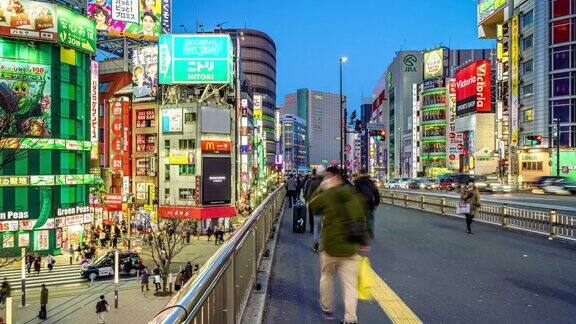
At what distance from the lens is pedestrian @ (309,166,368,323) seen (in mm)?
5602

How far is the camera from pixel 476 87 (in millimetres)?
77125

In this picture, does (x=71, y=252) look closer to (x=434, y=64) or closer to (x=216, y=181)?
(x=216, y=181)

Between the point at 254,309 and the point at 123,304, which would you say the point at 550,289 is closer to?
the point at 254,309

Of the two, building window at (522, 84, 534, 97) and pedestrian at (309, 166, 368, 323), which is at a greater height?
building window at (522, 84, 534, 97)

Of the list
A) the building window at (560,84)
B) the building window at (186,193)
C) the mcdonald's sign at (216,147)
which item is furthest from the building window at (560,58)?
the building window at (186,193)

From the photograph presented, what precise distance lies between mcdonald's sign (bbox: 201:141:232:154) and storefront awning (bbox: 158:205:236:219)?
6.02 metres

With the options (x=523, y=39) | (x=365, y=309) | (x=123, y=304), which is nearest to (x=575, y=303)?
(x=365, y=309)

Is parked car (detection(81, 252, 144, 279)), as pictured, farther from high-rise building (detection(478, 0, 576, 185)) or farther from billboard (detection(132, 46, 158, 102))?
high-rise building (detection(478, 0, 576, 185))

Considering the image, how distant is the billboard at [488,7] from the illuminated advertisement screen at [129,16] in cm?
4522

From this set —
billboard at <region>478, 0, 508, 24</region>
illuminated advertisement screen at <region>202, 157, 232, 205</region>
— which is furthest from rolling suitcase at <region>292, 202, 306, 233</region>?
billboard at <region>478, 0, 508, 24</region>

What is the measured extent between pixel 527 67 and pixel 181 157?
4199 centimetres

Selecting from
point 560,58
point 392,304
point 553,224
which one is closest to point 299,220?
point 553,224

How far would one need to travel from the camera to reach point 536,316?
21.4 feet

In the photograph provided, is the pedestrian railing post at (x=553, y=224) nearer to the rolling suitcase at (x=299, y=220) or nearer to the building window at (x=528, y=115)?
the rolling suitcase at (x=299, y=220)
